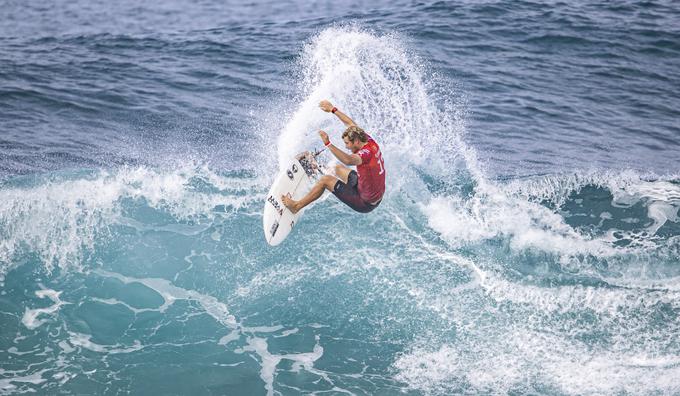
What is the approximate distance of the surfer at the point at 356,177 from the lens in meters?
10.2

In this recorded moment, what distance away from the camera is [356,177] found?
10672mm

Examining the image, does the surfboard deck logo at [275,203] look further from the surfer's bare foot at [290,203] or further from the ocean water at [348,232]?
the ocean water at [348,232]

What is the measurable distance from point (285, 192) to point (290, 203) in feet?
0.72

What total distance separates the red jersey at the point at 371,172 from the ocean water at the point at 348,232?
1942 millimetres

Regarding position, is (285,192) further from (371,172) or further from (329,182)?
(371,172)

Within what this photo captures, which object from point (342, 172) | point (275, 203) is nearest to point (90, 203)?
point (275, 203)

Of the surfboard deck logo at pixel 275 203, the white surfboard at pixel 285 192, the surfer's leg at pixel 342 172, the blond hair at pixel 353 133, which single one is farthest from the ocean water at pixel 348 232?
the blond hair at pixel 353 133

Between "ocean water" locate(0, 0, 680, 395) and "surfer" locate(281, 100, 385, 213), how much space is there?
1.80 m

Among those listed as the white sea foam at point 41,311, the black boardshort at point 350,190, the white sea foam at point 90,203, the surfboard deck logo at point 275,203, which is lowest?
the white sea foam at point 41,311

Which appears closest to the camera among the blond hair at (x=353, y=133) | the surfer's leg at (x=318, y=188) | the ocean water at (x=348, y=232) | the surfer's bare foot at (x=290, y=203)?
the blond hair at (x=353, y=133)

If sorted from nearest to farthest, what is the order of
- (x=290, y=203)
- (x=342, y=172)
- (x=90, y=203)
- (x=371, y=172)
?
(x=371, y=172) → (x=342, y=172) → (x=290, y=203) → (x=90, y=203)

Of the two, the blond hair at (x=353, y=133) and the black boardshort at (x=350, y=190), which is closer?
the blond hair at (x=353, y=133)

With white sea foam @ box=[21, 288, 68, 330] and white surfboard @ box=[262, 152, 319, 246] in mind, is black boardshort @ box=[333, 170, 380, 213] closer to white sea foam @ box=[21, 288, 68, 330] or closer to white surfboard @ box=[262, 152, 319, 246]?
white surfboard @ box=[262, 152, 319, 246]

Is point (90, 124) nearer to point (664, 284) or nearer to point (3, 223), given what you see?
point (3, 223)
